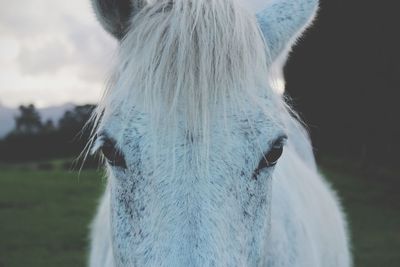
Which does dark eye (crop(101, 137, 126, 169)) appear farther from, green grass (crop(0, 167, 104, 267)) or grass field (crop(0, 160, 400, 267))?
green grass (crop(0, 167, 104, 267))

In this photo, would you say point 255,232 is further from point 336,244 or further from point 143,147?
point 336,244

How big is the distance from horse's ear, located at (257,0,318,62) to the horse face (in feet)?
1.75

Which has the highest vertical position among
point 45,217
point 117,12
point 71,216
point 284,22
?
point 117,12

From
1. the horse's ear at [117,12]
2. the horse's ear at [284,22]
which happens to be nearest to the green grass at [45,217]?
the horse's ear at [117,12]

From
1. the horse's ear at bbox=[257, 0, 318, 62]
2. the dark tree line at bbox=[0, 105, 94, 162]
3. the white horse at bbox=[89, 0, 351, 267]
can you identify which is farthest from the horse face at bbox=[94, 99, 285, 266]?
the dark tree line at bbox=[0, 105, 94, 162]

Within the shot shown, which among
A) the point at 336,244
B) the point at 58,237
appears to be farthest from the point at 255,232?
the point at 58,237

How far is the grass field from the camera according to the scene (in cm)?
1016

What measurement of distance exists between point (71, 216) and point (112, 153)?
11650 mm

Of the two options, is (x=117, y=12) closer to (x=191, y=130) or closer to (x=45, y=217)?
(x=191, y=130)

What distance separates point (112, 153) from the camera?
7.71ft

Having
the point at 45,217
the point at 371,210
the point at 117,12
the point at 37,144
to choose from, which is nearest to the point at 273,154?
the point at 117,12

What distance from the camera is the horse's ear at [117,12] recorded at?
8.61 ft

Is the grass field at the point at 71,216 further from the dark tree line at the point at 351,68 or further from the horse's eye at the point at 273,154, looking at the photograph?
the horse's eye at the point at 273,154

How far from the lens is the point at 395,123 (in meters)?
19.0
